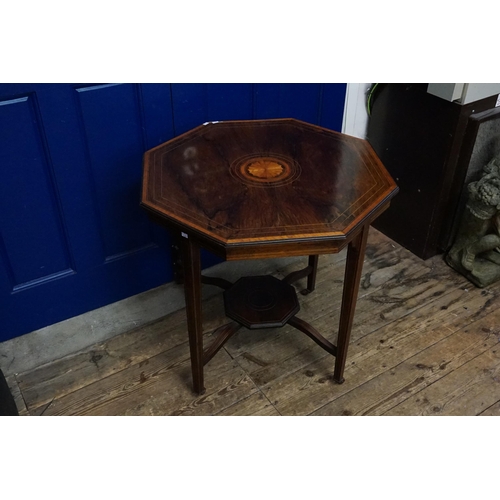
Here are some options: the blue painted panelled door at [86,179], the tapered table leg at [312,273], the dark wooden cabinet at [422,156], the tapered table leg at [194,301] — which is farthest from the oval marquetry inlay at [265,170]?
the dark wooden cabinet at [422,156]

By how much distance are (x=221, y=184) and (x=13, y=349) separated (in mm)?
1159

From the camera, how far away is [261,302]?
211 cm

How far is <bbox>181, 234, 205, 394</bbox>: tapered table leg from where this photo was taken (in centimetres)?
159

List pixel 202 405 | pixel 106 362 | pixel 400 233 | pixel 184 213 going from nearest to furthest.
A: pixel 184 213
pixel 202 405
pixel 106 362
pixel 400 233

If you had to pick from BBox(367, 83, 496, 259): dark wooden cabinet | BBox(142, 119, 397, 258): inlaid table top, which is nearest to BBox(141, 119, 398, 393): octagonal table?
BBox(142, 119, 397, 258): inlaid table top

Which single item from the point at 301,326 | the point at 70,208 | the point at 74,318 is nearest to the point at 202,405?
the point at 301,326

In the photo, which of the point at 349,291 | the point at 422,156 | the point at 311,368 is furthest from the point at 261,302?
the point at 422,156

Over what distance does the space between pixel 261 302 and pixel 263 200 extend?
0.62 metres

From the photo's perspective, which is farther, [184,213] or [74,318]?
[74,318]

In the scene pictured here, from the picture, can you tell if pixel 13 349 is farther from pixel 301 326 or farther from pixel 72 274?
pixel 301 326

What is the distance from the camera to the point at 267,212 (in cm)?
154

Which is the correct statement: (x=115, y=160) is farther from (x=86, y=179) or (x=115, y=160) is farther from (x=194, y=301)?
(x=194, y=301)

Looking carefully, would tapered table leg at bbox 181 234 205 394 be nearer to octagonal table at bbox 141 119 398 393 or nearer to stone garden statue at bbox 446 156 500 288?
octagonal table at bbox 141 119 398 393

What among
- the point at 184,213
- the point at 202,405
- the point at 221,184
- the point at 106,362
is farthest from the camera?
the point at 106,362
